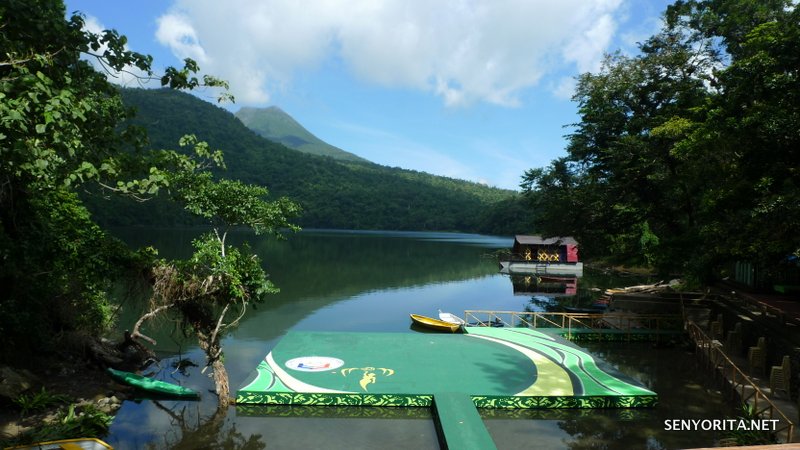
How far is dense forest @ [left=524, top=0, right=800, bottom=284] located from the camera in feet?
50.5

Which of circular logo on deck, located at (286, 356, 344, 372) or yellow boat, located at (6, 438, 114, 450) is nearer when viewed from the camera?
yellow boat, located at (6, 438, 114, 450)

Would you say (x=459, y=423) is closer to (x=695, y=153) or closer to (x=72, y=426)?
(x=72, y=426)

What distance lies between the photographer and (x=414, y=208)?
174750mm

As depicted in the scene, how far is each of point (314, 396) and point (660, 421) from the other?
33.1 feet

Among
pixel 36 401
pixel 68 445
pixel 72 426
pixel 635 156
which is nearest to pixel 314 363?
pixel 72 426

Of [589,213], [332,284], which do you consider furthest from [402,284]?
[589,213]

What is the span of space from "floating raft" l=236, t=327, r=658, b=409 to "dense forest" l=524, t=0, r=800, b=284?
6.66 metres

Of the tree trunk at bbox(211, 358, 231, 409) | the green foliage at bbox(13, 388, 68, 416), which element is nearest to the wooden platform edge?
the tree trunk at bbox(211, 358, 231, 409)

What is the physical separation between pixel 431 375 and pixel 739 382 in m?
9.80

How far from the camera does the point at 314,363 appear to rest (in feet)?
57.2

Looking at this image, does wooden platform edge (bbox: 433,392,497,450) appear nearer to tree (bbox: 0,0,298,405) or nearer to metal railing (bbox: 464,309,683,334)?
tree (bbox: 0,0,298,405)

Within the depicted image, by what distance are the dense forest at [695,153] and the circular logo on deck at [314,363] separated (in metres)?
13.7

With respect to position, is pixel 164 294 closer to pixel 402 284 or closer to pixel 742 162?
pixel 742 162

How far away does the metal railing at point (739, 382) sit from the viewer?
12.1 m
